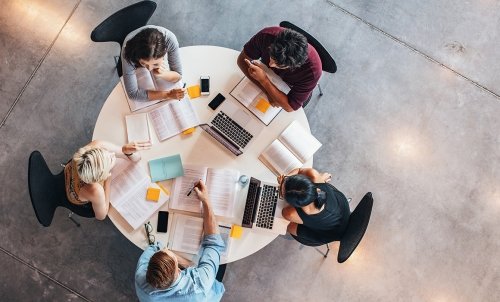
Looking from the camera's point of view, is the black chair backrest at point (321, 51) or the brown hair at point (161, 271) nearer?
the brown hair at point (161, 271)

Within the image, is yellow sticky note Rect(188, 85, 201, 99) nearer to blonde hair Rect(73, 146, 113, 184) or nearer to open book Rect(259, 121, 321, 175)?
open book Rect(259, 121, 321, 175)

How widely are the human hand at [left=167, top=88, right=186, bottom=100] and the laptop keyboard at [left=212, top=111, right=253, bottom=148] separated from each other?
0.28 meters

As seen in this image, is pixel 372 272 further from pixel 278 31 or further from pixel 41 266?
pixel 41 266

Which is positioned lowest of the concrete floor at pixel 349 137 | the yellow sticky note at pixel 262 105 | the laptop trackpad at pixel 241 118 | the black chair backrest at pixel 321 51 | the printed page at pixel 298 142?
the concrete floor at pixel 349 137

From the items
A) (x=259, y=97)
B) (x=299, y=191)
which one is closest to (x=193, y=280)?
(x=299, y=191)

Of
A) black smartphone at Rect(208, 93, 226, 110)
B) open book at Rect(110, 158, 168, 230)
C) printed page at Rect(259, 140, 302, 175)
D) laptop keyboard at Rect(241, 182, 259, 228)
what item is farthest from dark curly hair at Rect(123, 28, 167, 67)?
laptop keyboard at Rect(241, 182, 259, 228)

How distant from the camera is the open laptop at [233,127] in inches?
124

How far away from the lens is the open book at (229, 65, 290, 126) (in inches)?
126

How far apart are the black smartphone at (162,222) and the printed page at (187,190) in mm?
67

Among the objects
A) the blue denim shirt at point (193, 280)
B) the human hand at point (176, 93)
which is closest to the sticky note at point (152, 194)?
the blue denim shirt at point (193, 280)

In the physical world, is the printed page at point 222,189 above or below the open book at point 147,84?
below

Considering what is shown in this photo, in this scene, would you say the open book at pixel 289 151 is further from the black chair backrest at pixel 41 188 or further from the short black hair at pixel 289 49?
the black chair backrest at pixel 41 188

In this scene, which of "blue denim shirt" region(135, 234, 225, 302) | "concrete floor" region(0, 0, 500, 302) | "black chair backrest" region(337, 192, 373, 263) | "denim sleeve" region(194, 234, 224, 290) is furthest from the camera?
"concrete floor" region(0, 0, 500, 302)

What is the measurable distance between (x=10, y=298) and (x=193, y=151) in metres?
2.17
